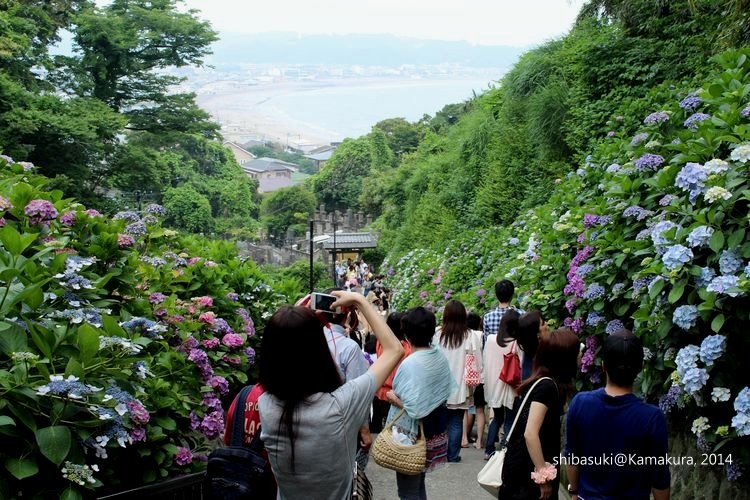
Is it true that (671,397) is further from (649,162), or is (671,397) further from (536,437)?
(649,162)

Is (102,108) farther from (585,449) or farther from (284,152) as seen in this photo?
(284,152)

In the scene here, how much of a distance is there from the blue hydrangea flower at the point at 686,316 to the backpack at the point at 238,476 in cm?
222

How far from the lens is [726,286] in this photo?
3711 millimetres

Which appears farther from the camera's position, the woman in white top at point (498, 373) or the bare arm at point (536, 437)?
the woman in white top at point (498, 373)

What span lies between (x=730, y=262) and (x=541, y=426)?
1.28 m

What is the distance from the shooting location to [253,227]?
63.8 m

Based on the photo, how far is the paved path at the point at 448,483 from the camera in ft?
18.0

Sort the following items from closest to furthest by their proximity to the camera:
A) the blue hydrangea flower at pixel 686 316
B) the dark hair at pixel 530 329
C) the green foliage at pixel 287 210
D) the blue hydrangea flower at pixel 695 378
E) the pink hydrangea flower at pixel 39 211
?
the blue hydrangea flower at pixel 695 378 < the blue hydrangea flower at pixel 686 316 < the dark hair at pixel 530 329 < the pink hydrangea flower at pixel 39 211 < the green foliage at pixel 287 210

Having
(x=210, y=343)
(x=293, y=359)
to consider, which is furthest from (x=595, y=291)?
(x=293, y=359)

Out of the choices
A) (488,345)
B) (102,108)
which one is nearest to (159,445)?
(488,345)

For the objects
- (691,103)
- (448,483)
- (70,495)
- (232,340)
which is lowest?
(448,483)

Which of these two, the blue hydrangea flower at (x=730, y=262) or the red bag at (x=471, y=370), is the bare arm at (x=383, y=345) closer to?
the blue hydrangea flower at (x=730, y=262)

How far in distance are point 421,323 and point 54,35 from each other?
23580mm

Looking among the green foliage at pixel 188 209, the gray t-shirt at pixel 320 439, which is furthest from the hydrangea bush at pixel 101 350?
the green foliage at pixel 188 209
